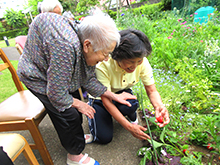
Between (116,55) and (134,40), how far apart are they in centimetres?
20

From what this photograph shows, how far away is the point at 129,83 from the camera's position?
1.56 meters

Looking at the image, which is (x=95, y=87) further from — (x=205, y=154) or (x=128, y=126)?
(x=205, y=154)

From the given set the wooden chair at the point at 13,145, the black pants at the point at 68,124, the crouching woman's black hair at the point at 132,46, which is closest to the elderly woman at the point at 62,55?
the black pants at the point at 68,124

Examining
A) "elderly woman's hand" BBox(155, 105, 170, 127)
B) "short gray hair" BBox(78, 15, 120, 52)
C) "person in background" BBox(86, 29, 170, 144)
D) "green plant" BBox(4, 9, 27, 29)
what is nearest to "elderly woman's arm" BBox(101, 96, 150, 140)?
"person in background" BBox(86, 29, 170, 144)

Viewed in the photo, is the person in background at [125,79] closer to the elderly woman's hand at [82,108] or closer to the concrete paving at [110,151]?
the concrete paving at [110,151]

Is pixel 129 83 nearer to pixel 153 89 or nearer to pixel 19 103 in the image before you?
pixel 153 89

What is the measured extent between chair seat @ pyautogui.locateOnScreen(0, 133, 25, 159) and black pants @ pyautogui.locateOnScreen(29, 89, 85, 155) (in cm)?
28

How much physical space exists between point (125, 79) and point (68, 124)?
70cm

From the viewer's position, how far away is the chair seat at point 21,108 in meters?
1.26

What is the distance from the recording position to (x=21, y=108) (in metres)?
1.36

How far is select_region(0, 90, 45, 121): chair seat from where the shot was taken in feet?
4.13

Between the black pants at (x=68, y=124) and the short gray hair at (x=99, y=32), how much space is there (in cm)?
58

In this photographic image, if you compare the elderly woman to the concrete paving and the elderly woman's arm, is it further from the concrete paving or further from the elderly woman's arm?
the concrete paving

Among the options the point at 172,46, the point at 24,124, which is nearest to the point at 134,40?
the point at 24,124
